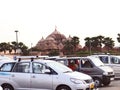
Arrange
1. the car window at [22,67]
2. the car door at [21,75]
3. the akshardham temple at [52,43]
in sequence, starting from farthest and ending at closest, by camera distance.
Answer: the akshardham temple at [52,43], the car window at [22,67], the car door at [21,75]

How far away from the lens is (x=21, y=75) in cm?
1573

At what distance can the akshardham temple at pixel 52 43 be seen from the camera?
12056 centimetres

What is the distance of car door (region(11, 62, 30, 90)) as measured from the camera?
1561 centimetres

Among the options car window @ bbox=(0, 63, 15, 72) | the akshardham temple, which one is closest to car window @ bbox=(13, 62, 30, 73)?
car window @ bbox=(0, 63, 15, 72)

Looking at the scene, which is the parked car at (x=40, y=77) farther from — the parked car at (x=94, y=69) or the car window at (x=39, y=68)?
the parked car at (x=94, y=69)

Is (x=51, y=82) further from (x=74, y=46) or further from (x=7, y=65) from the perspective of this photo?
(x=74, y=46)

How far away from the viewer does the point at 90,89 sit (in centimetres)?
1503

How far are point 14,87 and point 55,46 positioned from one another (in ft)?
352

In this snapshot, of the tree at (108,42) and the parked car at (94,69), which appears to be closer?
the parked car at (94,69)

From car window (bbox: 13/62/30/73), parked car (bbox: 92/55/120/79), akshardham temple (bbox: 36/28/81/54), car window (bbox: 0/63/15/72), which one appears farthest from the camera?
akshardham temple (bbox: 36/28/81/54)

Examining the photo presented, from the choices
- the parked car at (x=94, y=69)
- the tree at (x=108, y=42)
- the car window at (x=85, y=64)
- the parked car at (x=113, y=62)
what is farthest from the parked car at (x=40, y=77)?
the tree at (x=108, y=42)

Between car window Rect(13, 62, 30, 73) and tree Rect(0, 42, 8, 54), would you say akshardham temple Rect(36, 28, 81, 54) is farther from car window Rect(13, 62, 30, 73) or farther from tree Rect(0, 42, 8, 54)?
car window Rect(13, 62, 30, 73)

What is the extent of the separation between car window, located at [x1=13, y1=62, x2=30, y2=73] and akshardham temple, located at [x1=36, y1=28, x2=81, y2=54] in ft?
324

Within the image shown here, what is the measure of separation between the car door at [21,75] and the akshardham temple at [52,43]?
325 feet
